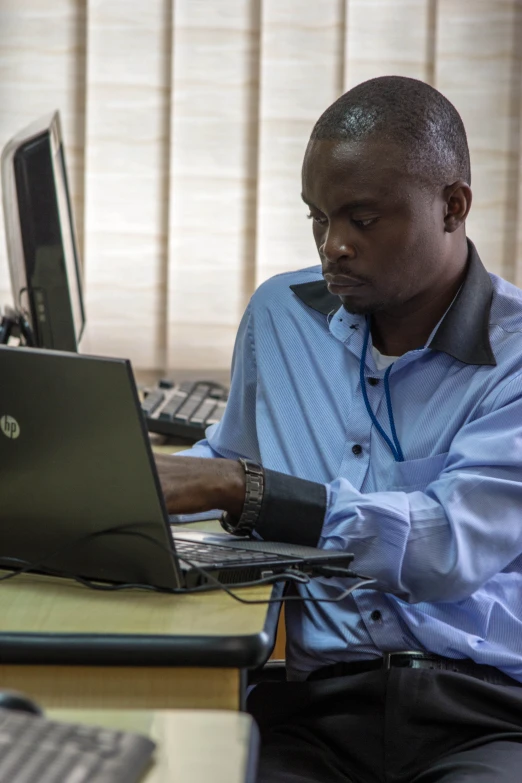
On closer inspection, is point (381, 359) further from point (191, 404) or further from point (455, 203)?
point (191, 404)

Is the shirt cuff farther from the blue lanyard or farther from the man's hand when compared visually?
the blue lanyard

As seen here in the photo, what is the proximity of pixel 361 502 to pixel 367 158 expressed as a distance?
1.42ft

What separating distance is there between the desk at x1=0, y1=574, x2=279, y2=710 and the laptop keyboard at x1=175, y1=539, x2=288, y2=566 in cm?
11

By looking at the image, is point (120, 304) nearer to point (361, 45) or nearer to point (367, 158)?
point (361, 45)

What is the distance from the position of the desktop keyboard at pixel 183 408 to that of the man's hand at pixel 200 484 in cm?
70

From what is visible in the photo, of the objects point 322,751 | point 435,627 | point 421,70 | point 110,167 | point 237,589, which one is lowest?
point 322,751

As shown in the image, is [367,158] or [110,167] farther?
[110,167]

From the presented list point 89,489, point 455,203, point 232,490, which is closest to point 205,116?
point 455,203

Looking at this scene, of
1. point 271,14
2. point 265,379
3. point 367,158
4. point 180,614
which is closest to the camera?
point 180,614

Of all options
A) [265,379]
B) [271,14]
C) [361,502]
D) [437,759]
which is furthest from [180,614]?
[271,14]

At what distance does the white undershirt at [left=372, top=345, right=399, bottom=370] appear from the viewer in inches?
56.5

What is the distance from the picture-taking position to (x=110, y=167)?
2.43 meters

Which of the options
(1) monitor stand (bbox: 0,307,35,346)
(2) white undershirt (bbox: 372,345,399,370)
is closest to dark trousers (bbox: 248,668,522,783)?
(2) white undershirt (bbox: 372,345,399,370)

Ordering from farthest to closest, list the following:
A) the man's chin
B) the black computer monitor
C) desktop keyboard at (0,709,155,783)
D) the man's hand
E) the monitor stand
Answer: the monitor stand, the black computer monitor, the man's chin, the man's hand, desktop keyboard at (0,709,155,783)
